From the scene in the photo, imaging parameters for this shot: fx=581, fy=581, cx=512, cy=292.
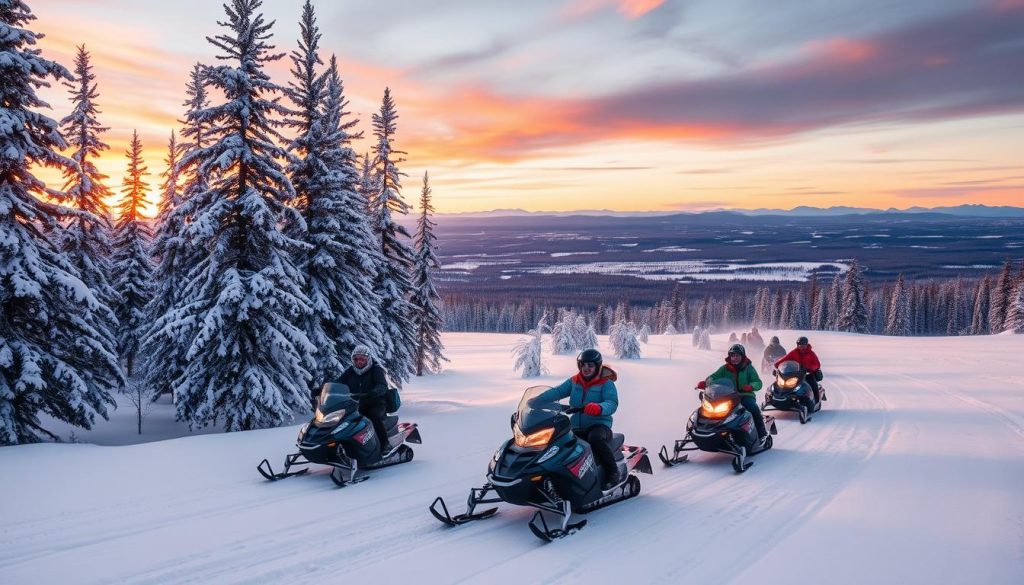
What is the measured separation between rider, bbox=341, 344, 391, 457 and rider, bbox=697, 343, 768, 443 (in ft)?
18.0

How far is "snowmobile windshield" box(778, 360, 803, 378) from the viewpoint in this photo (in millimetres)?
14281

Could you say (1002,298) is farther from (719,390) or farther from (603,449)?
(603,449)

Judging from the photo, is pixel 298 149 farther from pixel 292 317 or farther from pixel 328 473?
pixel 328 473

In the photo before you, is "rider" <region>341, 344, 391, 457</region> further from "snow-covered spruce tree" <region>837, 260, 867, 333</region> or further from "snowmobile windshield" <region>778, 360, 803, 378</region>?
"snow-covered spruce tree" <region>837, 260, 867, 333</region>

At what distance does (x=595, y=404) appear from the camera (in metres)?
7.31

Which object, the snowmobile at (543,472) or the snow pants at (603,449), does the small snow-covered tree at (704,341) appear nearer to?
the snow pants at (603,449)

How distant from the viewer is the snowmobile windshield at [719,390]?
10.0 metres

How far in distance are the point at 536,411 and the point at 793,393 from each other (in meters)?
9.52

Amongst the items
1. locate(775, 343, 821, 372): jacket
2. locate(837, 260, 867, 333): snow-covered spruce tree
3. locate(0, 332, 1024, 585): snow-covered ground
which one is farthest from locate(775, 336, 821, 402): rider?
locate(837, 260, 867, 333): snow-covered spruce tree

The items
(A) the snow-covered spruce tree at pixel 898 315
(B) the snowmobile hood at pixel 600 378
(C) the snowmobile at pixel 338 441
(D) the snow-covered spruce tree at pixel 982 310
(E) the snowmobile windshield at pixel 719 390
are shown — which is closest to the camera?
(B) the snowmobile hood at pixel 600 378

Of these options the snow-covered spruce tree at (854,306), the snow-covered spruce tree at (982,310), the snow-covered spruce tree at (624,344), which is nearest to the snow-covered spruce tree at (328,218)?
the snow-covered spruce tree at (624,344)

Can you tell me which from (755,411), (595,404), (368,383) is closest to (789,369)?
(755,411)

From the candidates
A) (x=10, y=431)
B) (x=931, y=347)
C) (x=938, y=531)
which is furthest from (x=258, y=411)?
(x=931, y=347)

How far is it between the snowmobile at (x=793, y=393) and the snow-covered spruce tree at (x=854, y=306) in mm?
59051
